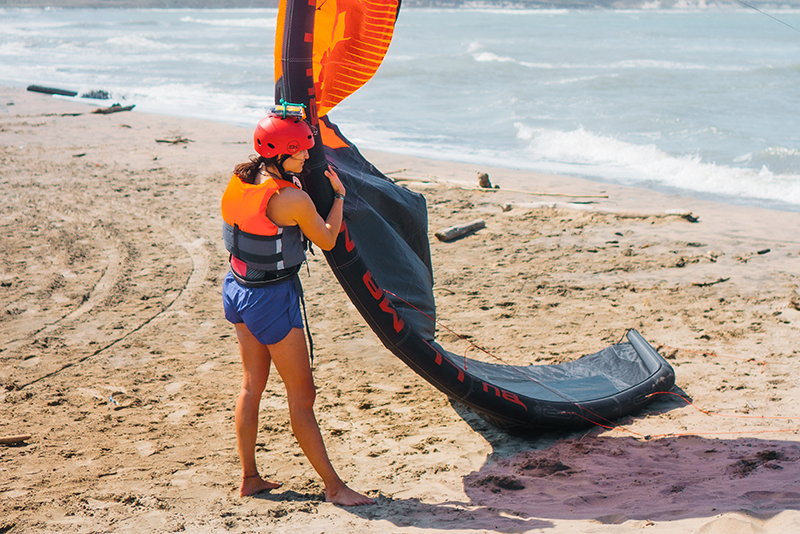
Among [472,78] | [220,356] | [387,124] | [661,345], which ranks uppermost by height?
[472,78]

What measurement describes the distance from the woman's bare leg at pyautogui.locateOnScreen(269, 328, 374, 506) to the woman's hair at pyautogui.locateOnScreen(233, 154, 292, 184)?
2.27 ft

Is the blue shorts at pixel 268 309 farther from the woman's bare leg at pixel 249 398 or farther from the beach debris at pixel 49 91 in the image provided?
the beach debris at pixel 49 91

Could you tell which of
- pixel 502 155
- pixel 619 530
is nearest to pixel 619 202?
pixel 502 155

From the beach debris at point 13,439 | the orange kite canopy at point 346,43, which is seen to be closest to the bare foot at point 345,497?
the beach debris at point 13,439

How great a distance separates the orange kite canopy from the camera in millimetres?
3705

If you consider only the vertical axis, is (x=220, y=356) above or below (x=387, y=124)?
below

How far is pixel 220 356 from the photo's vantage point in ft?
16.3

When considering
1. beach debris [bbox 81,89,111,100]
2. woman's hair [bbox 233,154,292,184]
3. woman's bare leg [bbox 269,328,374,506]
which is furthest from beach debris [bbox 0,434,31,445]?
beach debris [bbox 81,89,111,100]

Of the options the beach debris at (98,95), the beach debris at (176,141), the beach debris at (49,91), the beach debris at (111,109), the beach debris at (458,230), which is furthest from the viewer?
the beach debris at (98,95)

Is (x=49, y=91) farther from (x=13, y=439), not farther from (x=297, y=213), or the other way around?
(x=297, y=213)

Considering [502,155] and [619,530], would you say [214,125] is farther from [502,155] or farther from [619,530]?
[619,530]

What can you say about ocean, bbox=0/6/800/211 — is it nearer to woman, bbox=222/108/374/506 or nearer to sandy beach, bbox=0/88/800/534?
sandy beach, bbox=0/88/800/534

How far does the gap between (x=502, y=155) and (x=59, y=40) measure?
37.6 metres

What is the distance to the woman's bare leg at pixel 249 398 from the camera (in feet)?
9.73
